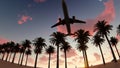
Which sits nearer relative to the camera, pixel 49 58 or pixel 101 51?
pixel 101 51

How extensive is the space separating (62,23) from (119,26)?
3498 cm

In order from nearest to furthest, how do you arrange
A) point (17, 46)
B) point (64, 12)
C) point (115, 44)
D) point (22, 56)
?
1. point (64, 12)
2. point (115, 44)
3. point (22, 56)
4. point (17, 46)

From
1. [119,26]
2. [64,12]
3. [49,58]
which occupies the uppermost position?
[119,26]

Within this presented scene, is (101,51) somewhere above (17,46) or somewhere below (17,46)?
below

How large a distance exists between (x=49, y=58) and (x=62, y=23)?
44.3 m

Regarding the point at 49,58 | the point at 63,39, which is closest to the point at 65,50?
the point at 63,39

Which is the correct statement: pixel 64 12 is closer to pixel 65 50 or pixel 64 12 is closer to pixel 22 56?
pixel 65 50

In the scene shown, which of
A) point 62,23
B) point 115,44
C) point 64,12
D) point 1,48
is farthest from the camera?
point 1,48

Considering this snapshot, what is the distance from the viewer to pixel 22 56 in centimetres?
8144

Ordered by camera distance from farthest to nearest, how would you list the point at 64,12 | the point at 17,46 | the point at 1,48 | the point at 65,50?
the point at 1,48 → the point at 17,46 → the point at 65,50 → the point at 64,12

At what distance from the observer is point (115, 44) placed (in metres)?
73.1

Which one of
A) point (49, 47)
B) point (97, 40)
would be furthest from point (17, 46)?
point (97, 40)

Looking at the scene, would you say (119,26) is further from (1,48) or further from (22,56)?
(1,48)

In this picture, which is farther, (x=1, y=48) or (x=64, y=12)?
(x=1, y=48)
